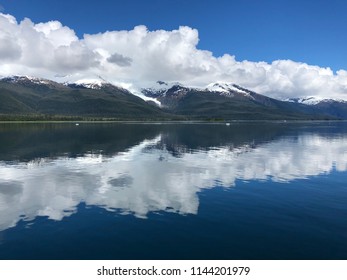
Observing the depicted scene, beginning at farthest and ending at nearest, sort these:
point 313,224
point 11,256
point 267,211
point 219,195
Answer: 1. point 219,195
2. point 267,211
3. point 313,224
4. point 11,256

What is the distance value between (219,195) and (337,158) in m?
53.9

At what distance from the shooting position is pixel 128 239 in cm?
3120

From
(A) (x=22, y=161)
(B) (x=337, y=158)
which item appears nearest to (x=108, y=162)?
(A) (x=22, y=161)

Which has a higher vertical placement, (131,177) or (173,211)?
(131,177)

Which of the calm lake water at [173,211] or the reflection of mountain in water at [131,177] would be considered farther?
the reflection of mountain in water at [131,177]

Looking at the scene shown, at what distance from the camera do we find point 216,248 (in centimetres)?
2909

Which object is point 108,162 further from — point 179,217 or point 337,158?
point 337,158

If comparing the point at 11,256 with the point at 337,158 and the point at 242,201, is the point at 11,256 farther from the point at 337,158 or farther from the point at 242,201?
the point at 337,158

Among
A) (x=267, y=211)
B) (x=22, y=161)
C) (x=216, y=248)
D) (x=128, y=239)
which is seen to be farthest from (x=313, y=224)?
(x=22, y=161)

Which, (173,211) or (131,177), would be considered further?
(131,177)

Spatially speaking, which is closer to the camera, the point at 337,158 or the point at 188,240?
the point at 188,240

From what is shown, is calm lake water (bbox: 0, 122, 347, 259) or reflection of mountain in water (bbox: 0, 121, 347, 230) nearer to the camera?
calm lake water (bbox: 0, 122, 347, 259)

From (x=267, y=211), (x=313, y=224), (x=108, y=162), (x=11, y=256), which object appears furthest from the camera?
(x=108, y=162)

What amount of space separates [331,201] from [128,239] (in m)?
28.3
